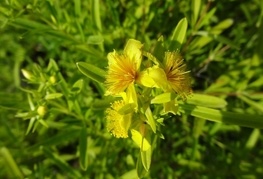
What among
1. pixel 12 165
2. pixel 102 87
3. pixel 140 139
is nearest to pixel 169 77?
pixel 140 139

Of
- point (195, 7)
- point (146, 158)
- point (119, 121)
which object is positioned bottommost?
point (146, 158)

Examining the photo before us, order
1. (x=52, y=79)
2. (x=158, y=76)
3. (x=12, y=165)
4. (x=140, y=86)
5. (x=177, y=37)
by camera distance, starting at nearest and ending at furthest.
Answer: (x=158, y=76)
(x=140, y=86)
(x=177, y=37)
(x=52, y=79)
(x=12, y=165)

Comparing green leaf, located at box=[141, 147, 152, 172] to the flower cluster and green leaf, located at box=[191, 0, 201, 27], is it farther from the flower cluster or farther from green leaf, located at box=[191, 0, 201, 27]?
green leaf, located at box=[191, 0, 201, 27]

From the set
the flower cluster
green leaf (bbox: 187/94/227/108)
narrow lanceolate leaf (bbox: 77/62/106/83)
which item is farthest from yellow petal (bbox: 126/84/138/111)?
green leaf (bbox: 187/94/227/108)

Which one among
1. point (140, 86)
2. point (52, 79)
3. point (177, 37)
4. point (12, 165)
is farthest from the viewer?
point (12, 165)

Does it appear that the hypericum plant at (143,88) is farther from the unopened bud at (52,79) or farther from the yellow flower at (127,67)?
the unopened bud at (52,79)

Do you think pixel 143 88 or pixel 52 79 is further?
pixel 52 79

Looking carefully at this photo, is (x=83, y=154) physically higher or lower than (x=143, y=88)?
lower

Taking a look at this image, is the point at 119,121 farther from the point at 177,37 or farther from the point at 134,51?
the point at 177,37
